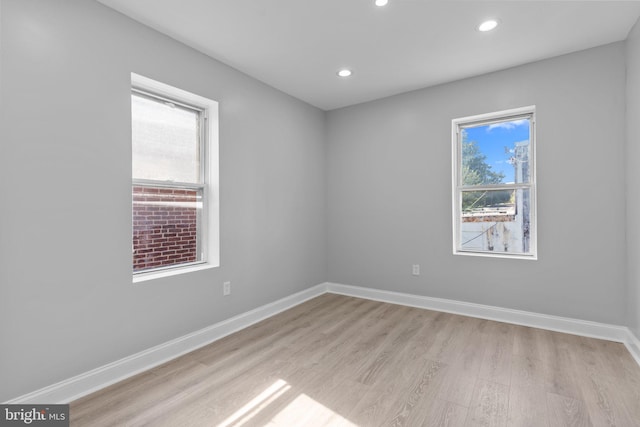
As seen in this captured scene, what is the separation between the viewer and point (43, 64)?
5.93ft

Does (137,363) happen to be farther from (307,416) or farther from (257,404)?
(307,416)

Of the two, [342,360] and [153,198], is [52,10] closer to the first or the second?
[153,198]

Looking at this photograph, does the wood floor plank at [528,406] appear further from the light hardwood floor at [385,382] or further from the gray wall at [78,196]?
the gray wall at [78,196]

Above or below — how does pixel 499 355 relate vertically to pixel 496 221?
below

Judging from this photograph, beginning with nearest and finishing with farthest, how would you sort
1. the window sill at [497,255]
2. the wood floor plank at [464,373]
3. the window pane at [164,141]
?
the wood floor plank at [464,373] → the window pane at [164,141] → the window sill at [497,255]

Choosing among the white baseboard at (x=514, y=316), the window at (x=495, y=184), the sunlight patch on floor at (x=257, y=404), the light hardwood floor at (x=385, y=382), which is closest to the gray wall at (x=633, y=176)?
the white baseboard at (x=514, y=316)

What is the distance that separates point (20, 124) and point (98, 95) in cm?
48

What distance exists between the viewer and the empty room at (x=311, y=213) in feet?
5.86

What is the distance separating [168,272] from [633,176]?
3835 millimetres

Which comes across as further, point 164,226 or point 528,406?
point 164,226

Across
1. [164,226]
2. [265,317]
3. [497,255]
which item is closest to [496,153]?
[497,255]

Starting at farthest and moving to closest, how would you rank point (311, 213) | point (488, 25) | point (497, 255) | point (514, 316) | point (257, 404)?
point (311, 213) < point (497, 255) < point (514, 316) < point (488, 25) < point (257, 404)

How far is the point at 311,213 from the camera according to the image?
162 inches

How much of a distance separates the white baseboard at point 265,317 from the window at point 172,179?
0.61 metres
